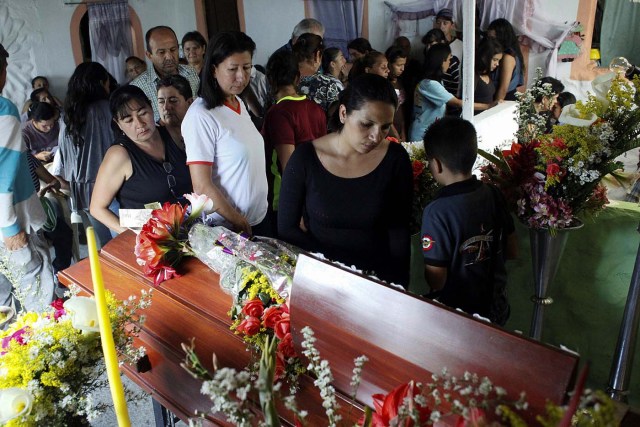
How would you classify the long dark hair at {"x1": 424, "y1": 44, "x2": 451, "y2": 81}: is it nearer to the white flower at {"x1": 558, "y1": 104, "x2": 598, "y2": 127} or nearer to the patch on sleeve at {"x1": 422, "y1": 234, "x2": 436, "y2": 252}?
the white flower at {"x1": 558, "y1": 104, "x2": 598, "y2": 127}

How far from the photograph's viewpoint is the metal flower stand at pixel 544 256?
7.30 feet

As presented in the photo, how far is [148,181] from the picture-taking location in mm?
2664

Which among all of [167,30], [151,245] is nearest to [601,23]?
[167,30]

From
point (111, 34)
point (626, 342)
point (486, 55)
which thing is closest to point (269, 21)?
point (111, 34)

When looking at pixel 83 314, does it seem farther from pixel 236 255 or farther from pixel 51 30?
pixel 51 30

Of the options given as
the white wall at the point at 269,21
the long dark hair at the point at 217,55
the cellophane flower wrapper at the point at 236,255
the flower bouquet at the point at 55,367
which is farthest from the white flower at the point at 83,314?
the white wall at the point at 269,21

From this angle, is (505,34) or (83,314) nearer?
(83,314)

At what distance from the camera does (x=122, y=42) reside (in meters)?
7.26

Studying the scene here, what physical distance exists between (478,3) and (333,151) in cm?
592

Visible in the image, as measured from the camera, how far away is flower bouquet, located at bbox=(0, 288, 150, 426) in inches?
45.8

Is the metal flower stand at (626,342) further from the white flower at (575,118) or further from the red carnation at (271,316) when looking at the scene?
the red carnation at (271,316)

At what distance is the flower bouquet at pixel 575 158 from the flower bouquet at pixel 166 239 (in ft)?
4.22

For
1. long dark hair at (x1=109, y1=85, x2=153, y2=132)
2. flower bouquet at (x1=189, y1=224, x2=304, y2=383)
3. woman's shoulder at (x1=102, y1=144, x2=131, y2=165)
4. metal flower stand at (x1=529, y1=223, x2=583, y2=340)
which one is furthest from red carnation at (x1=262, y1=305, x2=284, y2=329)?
long dark hair at (x1=109, y1=85, x2=153, y2=132)

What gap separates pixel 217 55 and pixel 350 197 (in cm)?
93
